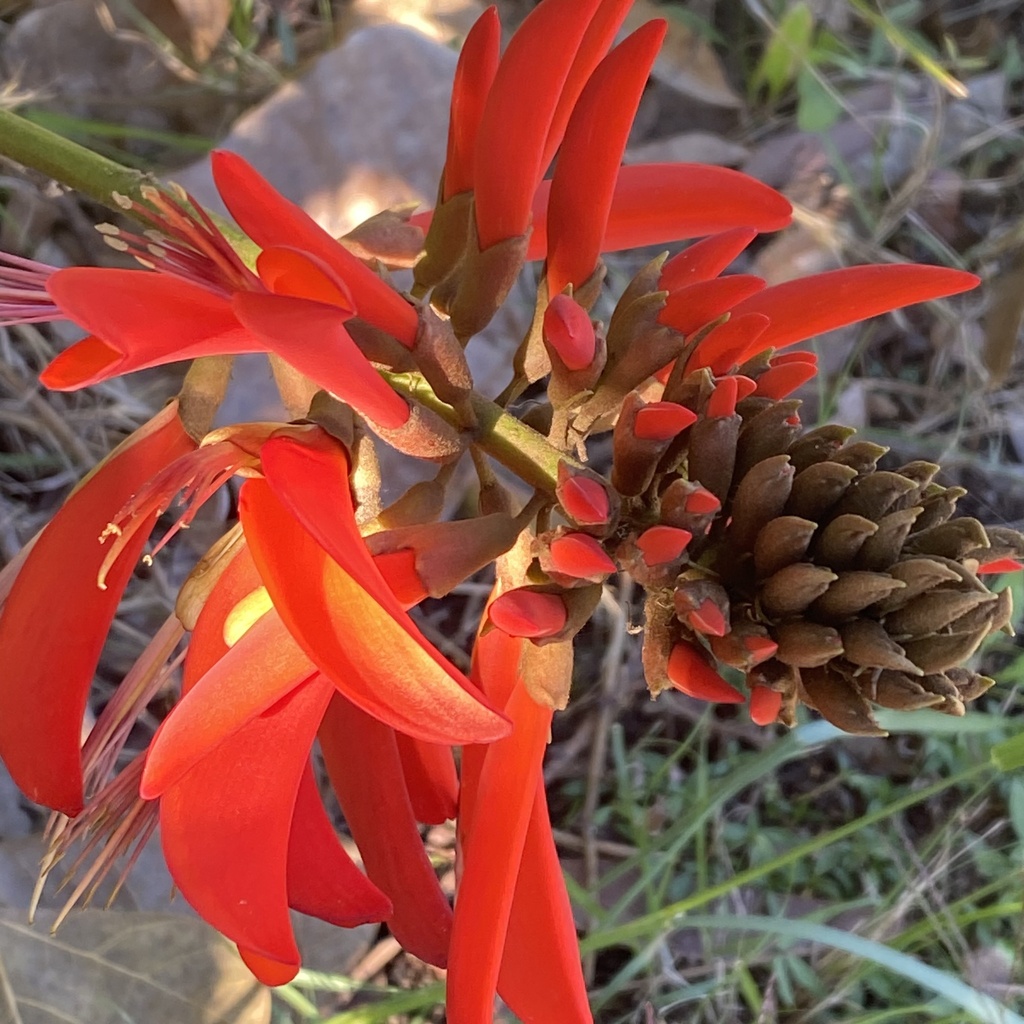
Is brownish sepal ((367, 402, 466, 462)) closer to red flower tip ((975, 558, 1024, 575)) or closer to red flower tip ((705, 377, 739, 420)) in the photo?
red flower tip ((705, 377, 739, 420))

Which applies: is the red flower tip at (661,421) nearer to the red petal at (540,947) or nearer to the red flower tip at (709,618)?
the red flower tip at (709,618)

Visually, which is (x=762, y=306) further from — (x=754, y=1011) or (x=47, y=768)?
(x=754, y=1011)

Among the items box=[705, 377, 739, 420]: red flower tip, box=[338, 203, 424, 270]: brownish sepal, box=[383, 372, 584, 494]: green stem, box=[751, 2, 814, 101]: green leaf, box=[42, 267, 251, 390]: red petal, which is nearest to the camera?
box=[42, 267, 251, 390]: red petal

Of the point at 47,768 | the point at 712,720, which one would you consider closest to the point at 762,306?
the point at 47,768

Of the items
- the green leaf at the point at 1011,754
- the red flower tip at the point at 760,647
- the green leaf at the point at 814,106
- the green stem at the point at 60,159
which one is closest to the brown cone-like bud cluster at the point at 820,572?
the red flower tip at the point at 760,647

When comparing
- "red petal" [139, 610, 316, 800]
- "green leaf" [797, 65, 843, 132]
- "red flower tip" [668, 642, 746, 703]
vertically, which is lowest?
"green leaf" [797, 65, 843, 132]

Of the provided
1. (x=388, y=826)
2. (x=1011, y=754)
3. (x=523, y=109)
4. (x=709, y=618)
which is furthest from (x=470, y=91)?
(x=1011, y=754)

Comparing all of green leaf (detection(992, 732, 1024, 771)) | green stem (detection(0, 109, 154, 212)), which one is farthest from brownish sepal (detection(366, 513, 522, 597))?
green leaf (detection(992, 732, 1024, 771))
